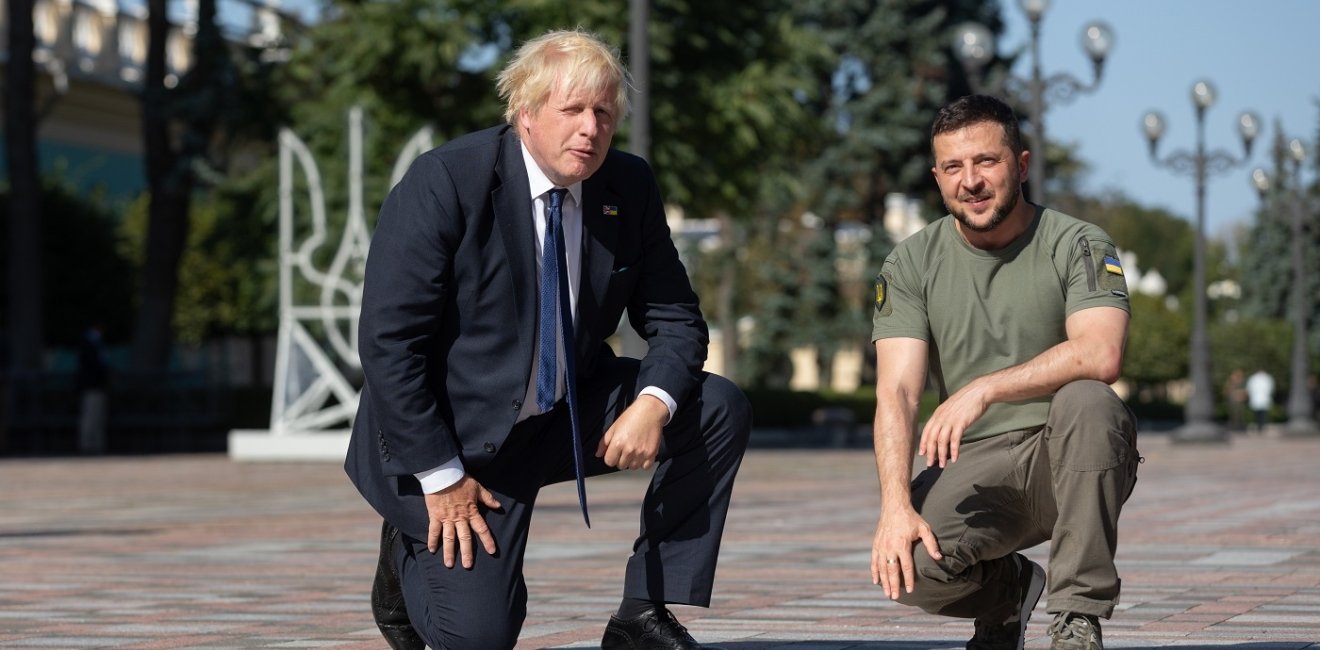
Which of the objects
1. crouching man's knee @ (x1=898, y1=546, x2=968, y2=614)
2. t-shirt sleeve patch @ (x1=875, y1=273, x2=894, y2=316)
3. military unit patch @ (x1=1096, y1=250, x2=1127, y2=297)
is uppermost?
military unit patch @ (x1=1096, y1=250, x2=1127, y2=297)

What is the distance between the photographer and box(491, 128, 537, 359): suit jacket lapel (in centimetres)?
457

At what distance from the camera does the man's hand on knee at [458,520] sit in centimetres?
451

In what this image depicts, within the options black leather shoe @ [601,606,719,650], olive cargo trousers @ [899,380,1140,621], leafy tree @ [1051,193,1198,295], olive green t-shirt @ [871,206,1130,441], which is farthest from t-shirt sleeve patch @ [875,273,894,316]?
leafy tree @ [1051,193,1198,295]

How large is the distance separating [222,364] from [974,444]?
28466 mm

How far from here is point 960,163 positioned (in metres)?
4.55

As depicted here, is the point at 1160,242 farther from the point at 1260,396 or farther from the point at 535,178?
the point at 535,178

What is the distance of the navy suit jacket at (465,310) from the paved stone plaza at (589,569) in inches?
45.4

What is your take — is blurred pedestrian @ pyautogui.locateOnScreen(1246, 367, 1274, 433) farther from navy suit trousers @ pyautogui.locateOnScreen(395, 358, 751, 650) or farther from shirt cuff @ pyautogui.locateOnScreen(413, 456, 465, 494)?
shirt cuff @ pyautogui.locateOnScreen(413, 456, 465, 494)

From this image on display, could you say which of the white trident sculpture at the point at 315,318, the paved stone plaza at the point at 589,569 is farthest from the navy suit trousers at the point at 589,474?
the white trident sculpture at the point at 315,318

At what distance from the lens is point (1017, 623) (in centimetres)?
479

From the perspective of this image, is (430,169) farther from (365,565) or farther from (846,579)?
(365,565)

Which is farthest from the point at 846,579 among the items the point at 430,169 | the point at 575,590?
the point at 430,169

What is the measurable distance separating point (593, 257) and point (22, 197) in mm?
25113

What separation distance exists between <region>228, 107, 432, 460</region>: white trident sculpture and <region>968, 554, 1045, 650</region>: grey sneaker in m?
16.1
